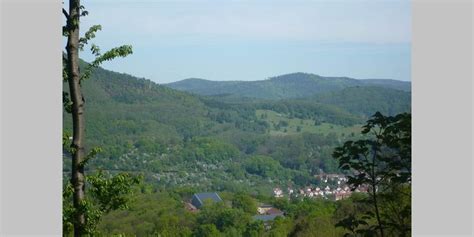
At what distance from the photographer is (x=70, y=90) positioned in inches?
91.6

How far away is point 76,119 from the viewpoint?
7.60 feet

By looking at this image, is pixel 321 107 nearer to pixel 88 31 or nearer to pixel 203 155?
pixel 203 155

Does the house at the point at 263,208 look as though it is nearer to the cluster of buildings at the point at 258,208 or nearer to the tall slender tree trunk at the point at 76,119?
the cluster of buildings at the point at 258,208

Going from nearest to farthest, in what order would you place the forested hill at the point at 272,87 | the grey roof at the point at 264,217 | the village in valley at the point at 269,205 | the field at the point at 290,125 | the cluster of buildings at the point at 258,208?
the village in valley at the point at 269,205
the grey roof at the point at 264,217
the cluster of buildings at the point at 258,208
the field at the point at 290,125
the forested hill at the point at 272,87

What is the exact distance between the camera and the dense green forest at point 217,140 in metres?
24.0

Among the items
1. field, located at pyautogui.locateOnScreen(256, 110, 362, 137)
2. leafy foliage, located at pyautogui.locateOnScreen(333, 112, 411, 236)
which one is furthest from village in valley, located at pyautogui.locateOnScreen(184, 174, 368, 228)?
leafy foliage, located at pyautogui.locateOnScreen(333, 112, 411, 236)

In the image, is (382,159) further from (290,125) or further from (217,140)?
(290,125)

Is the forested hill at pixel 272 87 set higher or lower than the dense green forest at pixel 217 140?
higher

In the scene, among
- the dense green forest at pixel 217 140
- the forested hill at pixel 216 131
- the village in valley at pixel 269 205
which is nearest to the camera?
the village in valley at pixel 269 205

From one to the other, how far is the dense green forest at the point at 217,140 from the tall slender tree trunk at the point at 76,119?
18.1 metres

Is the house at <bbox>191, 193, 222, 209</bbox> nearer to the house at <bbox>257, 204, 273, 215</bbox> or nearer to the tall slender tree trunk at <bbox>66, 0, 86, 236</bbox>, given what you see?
the house at <bbox>257, 204, 273, 215</bbox>

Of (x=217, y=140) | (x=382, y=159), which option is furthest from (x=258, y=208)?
(x=382, y=159)

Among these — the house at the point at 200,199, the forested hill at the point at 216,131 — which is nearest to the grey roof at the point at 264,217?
the house at the point at 200,199

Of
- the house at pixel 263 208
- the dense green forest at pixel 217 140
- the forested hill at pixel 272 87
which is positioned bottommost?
the house at pixel 263 208
